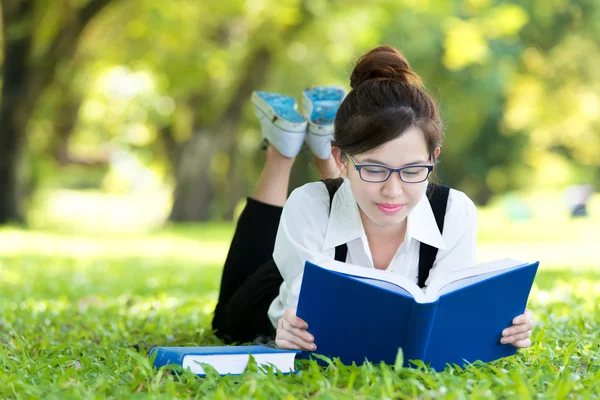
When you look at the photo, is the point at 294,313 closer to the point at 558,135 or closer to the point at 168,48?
the point at 168,48

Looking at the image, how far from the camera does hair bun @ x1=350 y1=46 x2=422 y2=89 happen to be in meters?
3.10

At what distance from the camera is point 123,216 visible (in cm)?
2486

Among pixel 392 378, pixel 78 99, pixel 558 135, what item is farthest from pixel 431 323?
pixel 558 135

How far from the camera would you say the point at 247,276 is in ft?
12.7

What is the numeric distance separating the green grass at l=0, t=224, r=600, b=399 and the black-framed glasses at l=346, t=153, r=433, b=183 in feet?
2.09

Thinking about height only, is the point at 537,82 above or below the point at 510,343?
above

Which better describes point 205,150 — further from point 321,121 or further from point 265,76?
point 321,121

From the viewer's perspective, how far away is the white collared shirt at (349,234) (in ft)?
9.93

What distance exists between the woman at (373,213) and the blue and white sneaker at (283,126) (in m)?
0.64

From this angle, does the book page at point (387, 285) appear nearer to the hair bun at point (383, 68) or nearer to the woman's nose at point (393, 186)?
the woman's nose at point (393, 186)

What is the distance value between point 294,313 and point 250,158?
70.4ft

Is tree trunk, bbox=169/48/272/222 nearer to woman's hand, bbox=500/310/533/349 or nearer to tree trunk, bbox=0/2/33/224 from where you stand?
tree trunk, bbox=0/2/33/224

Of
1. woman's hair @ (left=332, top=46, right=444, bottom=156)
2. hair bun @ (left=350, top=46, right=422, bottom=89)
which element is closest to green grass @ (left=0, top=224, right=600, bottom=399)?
woman's hair @ (left=332, top=46, right=444, bottom=156)

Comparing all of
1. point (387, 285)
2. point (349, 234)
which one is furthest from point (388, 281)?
point (349, 234)
